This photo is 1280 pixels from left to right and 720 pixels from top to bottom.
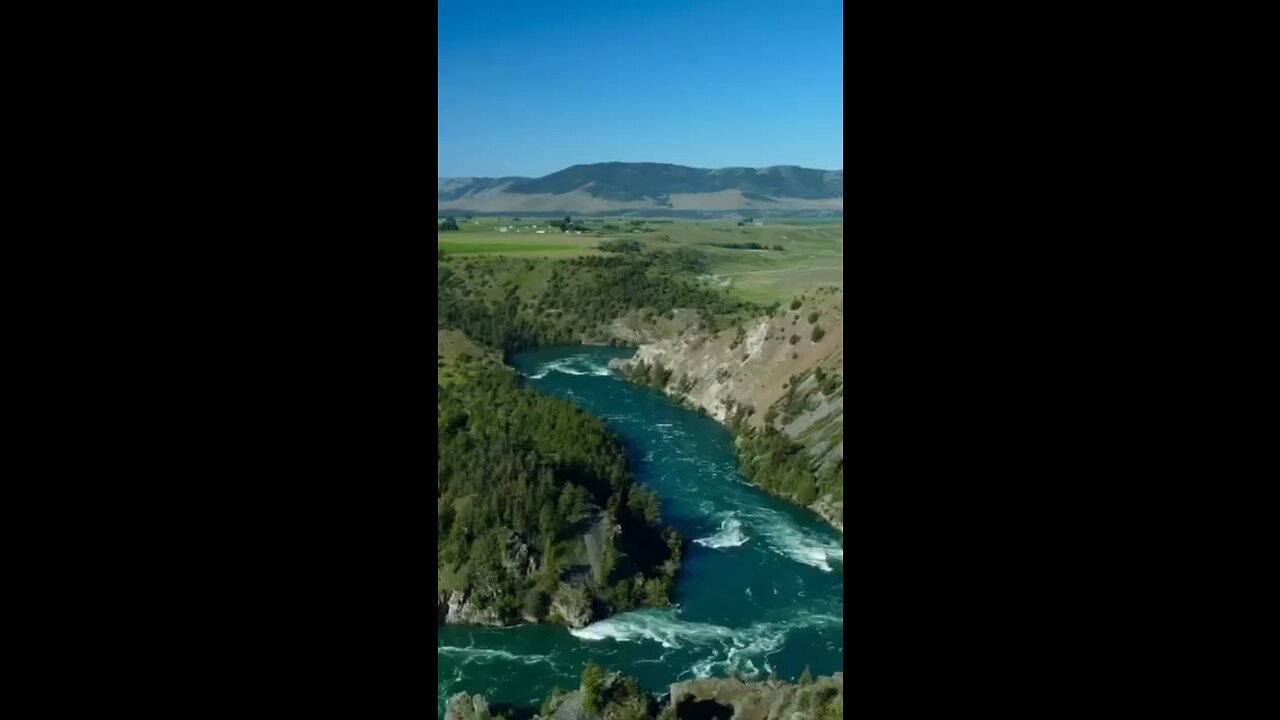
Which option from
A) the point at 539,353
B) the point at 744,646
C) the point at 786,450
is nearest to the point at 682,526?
the point at 786,450

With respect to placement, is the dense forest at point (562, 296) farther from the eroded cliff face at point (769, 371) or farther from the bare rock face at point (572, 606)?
the bare rock face at point (572, 606)

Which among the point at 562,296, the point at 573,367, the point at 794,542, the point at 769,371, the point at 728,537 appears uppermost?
the point at 562,296

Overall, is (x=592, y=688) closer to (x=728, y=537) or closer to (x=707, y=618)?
(x=707, y=618)

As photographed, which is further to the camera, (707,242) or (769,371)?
(707,242)

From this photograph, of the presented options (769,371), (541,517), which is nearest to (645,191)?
(769,371)

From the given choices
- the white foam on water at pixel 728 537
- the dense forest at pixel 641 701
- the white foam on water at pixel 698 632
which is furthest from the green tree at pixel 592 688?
the white foam on water at pixel 728 537

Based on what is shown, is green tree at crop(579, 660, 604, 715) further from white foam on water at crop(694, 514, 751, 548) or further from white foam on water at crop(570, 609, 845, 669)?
white foam on water at crop(694, 514, 751, 548)
